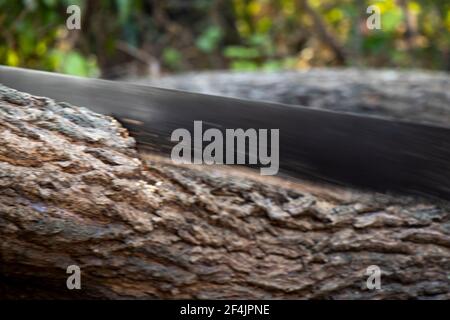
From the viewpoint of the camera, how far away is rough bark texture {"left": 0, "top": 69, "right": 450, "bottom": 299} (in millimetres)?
822

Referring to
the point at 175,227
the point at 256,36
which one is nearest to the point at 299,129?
the point at 175,227

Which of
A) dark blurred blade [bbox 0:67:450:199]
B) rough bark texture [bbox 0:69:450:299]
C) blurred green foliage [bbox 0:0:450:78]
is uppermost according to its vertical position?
blurred green foliage [bbox 0:0:450:78]

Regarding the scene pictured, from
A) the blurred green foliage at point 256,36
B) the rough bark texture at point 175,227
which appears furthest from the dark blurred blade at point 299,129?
the blurred green foliage at point 256,36

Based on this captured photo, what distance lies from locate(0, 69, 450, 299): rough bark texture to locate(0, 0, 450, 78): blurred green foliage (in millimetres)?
2155

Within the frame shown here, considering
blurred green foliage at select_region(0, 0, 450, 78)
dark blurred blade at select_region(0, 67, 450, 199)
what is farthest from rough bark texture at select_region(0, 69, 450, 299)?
blurred green foliage at select_region(0, 0, 450, 78)

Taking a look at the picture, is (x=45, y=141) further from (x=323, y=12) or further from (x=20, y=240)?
(x=323, y=12)

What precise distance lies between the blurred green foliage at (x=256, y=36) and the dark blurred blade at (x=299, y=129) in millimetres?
2110

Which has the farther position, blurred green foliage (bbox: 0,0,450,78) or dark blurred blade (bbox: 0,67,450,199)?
blurred green foliage (bbox: 0,0,450,78)

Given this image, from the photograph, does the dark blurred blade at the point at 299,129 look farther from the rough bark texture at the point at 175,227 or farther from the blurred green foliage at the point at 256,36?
the blurred green foliage at the point at 256,36

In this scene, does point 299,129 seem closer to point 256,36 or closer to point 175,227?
point 175,227

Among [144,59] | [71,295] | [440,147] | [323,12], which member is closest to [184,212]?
[71,295]

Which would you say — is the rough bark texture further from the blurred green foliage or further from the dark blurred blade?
the blurred green foliage

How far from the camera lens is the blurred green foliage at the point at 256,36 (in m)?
3.20
